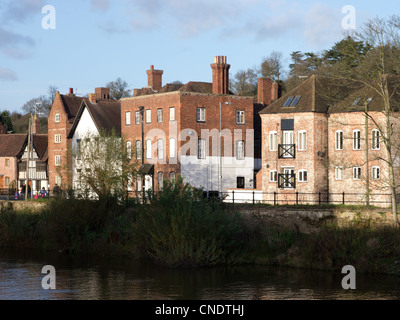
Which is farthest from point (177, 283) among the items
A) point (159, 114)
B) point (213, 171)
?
point (159, 114)

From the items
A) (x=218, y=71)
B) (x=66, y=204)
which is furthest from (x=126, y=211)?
(x=218, y=71)

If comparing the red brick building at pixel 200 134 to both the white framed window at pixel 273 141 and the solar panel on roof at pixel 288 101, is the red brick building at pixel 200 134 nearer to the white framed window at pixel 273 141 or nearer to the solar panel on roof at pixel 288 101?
the white framed window at pixel 273 141

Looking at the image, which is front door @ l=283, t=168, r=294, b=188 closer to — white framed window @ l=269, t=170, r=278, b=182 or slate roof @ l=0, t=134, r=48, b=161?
white framed window @ l=269, t=170, r=278, b=182

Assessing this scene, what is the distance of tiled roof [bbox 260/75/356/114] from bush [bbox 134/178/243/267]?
17.7 meters

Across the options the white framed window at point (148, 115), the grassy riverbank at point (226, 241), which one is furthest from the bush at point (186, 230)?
the white framed window at point (148, 115)

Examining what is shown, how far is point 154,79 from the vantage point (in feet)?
211

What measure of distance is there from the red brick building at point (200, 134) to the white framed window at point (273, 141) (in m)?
6.36

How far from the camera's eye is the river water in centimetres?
2631

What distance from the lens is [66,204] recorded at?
39.5 m

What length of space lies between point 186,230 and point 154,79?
111 ft

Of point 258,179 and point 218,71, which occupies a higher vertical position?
point 218,71

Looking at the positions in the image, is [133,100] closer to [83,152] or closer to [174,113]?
[174,113]

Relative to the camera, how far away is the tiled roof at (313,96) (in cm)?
4944
